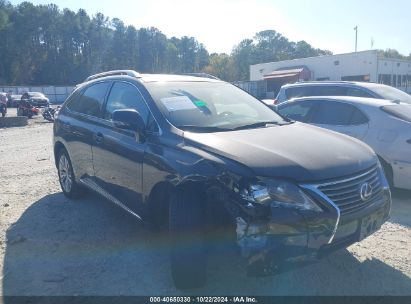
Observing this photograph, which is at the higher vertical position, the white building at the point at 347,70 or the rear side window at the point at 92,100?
the white building at the point at 347,70

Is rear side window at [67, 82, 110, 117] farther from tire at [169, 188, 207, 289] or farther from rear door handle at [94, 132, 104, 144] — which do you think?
tire at [169, 188, 207, 289]

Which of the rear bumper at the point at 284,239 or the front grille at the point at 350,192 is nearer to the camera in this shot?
the rear bumper at the point at 284,239

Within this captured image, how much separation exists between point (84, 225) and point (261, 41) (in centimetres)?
9957

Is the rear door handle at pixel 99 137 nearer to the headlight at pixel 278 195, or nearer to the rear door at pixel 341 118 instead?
the headlight at pixel 278 195

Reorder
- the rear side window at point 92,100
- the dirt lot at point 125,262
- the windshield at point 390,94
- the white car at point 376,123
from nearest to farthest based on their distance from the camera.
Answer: the dirt lot at point 125,262, the rear side window at point 92,100, the white car at point 376,123, the windshield at point 390,94

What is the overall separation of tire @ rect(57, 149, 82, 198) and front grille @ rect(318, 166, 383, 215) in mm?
3690

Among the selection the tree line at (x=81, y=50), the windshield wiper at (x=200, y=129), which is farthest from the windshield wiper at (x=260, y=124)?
the tree line at (x=81, y=50)

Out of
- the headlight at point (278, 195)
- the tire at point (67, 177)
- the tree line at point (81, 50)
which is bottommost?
the tire at point (67, 177)

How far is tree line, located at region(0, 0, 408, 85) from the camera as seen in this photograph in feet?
219

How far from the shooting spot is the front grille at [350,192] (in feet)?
9.19

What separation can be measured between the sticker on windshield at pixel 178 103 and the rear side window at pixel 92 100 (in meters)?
1.23

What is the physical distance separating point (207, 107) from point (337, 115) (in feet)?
9.96

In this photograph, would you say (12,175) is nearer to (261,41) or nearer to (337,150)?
(337,150)

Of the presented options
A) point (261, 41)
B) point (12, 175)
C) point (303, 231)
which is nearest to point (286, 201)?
point (303, 231)
